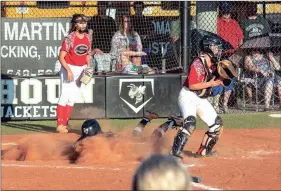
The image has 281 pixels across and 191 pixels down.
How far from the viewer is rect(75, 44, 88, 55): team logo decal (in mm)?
12219

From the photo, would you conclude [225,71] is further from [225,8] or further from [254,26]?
[254,26]

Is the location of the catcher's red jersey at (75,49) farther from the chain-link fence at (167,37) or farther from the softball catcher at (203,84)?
the softball catcher at (203,84)

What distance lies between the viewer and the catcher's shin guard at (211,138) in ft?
31.5

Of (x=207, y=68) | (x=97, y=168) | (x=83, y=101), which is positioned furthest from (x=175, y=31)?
(x=97, y=168)

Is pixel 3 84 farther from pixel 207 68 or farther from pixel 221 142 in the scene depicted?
pixel 207 68

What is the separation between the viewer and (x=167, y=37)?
15.4 metres

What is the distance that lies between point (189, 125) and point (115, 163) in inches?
40.2

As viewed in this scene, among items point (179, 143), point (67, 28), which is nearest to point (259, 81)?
point (67, 28)

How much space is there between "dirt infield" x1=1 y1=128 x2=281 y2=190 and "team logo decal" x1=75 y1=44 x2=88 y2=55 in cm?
144

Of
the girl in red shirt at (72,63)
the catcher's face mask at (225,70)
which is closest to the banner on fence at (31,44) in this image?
the girl in red shirt at (72,63)

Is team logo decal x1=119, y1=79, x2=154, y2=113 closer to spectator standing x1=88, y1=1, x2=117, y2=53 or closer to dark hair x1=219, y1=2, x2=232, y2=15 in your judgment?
spectator standing x1=88, y1=1, x2=117, y2=53

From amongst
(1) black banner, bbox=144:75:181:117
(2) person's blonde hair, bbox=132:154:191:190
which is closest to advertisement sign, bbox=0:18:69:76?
(1) black banner, bbox=144:75:181:117

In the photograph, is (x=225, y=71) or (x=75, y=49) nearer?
(x=225, y=71)

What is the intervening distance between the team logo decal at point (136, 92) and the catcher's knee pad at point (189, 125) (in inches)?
187
